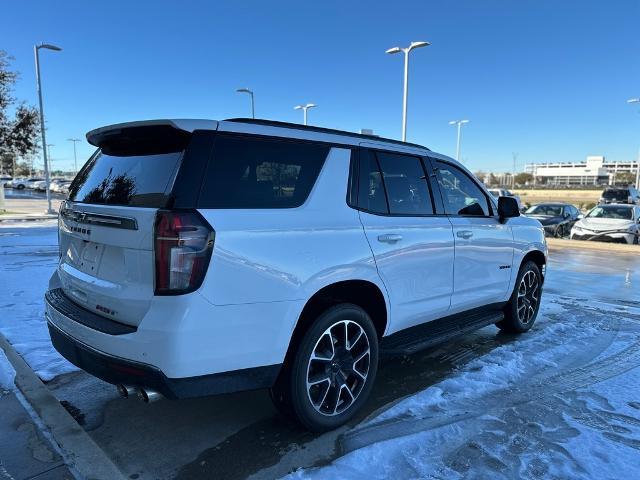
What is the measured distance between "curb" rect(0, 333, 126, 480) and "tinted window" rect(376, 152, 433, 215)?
2432 mm

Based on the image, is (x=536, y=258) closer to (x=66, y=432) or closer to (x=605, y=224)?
(x=66, y=432)

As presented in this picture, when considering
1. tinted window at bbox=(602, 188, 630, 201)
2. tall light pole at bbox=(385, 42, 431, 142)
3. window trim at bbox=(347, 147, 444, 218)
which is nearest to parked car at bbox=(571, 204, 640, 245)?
tall light pole at bbox=(385, 42, 431, 142)

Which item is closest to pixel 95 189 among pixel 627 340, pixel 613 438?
pixel 613 438

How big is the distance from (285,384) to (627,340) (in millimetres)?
4047

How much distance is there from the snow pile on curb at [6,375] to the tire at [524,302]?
4.55m

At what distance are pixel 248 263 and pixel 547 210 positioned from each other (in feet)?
62.8

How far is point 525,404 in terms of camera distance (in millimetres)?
3613

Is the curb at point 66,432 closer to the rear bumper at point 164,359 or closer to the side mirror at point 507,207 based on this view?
the rear bumper at point 164,359

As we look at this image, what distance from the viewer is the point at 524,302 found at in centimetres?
541

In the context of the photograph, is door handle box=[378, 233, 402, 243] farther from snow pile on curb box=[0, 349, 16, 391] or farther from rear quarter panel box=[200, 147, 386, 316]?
snow pile on curb box=[0, 349, 16, 391]

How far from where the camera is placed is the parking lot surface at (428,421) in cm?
283

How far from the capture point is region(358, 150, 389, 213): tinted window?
343cm

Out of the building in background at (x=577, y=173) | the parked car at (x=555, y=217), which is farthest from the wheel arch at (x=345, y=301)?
the building in background at (x=577, y=173)

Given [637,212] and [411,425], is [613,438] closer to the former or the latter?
[411,425]
